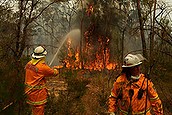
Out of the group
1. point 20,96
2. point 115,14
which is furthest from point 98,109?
point 115,14

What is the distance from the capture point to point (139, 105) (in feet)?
10.2

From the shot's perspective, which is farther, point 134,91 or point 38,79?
point 38,79

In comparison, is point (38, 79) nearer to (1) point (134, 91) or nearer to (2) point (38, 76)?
(2) point (38, 76)

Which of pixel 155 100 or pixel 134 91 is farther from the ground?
pixel 134 91

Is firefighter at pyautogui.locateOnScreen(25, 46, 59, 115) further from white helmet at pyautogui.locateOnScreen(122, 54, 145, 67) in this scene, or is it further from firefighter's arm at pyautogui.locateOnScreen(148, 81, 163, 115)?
firefighter's arm at pyautogui.locateOnScreen(148, 81, 163, 115)

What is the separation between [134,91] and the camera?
310 centimetres

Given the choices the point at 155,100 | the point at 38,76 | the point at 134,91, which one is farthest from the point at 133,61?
the point at 38,76

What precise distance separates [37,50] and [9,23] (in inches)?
159

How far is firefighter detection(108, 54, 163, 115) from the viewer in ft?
10.1

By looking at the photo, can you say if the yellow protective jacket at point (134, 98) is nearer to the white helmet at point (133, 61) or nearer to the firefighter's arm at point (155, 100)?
the firefighter's arm at point (155, 100)

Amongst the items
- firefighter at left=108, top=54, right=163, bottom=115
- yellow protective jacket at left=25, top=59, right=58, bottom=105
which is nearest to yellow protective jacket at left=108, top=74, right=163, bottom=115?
firefighter at left=108, top=54, right=163, bottom=115

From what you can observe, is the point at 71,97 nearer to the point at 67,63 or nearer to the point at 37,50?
the point at 37,50

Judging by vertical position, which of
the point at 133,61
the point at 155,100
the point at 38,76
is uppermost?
the point at 133,61

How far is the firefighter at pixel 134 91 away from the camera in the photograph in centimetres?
309
